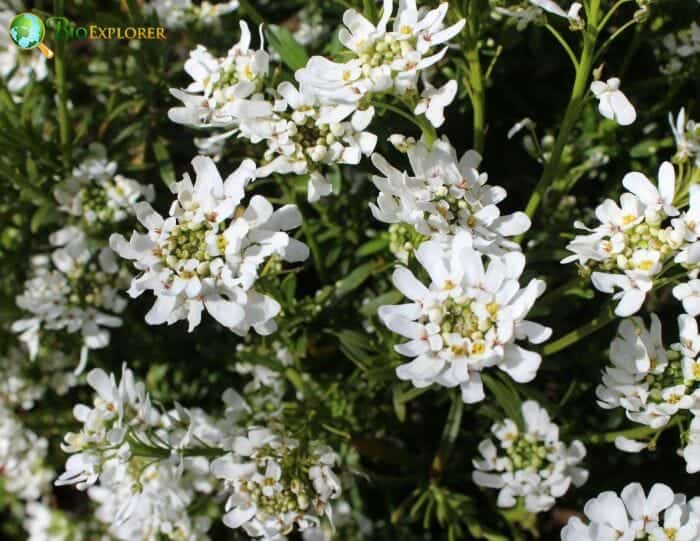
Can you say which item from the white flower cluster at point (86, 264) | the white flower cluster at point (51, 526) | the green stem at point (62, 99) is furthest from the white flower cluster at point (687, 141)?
the white flower cluster at point (51, 526)

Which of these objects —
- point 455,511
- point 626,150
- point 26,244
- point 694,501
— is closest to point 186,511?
point 455,511

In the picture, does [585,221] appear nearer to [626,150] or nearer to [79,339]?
[626,150]

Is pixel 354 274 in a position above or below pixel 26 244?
above

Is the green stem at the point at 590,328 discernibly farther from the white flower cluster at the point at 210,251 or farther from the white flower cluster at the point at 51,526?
the white flower cluster at the point at 51,526

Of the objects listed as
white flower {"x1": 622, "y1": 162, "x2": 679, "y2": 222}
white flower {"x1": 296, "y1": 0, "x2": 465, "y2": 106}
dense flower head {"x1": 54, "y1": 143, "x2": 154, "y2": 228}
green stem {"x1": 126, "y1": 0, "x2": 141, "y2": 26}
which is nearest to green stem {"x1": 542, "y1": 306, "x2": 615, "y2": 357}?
white flower {"x1": 622, "y1": 162, "x2": 679, "y2": 222}

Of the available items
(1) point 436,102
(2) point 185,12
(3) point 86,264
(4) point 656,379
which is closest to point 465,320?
(1) point 436,102

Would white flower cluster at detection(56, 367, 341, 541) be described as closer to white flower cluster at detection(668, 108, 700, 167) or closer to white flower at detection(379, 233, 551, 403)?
white flower at detection(379, 233, 551, 403)

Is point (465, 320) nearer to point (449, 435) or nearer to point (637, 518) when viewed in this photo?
point (637, 518)

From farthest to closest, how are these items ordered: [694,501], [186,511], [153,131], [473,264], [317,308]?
[153,131] < [186,511] < [317,308] < [694,501] < [473,264]
